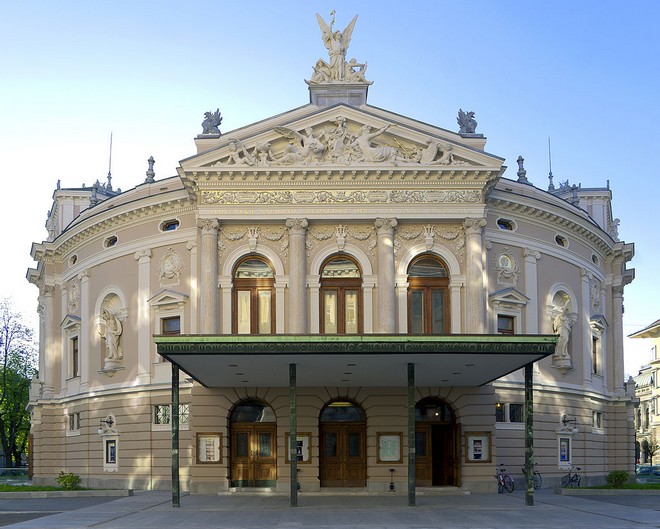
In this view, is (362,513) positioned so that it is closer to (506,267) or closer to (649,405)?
(506,267)

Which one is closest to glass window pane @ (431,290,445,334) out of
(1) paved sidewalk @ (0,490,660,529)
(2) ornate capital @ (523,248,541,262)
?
(2) ornate capital @ (523,248,541,262)

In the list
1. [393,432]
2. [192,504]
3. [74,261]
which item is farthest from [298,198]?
[74,261]

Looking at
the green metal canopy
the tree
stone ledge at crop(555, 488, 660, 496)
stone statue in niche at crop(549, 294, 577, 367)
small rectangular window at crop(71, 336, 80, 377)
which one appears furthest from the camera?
the tree

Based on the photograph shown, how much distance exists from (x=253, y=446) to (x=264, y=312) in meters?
5.58

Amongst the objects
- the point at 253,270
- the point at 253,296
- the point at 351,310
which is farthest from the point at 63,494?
the point at 351,310

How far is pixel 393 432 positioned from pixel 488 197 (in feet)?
36.3

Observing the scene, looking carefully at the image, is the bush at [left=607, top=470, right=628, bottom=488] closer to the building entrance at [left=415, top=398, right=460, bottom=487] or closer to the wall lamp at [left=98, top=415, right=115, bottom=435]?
the building entrance at [left=415, top=398, right=460, bottom=487]

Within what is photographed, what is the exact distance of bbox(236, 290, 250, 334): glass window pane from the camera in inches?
1571

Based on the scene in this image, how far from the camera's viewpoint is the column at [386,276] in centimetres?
3900

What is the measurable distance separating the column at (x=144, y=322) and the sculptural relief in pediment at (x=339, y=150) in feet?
25.4

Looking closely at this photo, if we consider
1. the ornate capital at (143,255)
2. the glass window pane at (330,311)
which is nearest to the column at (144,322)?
the ornate capital at (143,255)

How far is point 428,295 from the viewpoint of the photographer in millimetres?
40000

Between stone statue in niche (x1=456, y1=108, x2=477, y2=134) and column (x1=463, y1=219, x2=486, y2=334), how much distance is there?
14.9 ft

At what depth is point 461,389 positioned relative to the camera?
39.1 m
